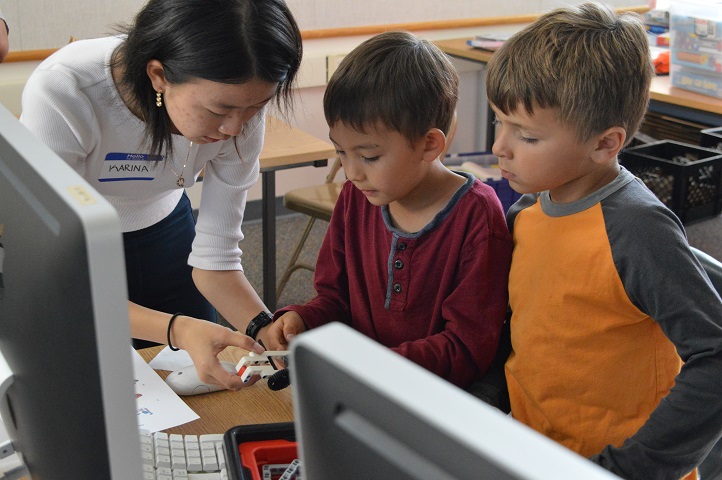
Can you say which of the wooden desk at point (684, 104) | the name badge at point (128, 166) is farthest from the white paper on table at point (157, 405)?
the wooden desk at point (684, 104)

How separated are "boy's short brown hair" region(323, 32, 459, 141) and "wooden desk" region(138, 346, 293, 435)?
1.40 feet

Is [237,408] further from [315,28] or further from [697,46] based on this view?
[315,28]

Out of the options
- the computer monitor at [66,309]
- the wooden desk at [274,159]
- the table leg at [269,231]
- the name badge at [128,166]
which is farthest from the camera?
the table leg at [269,231]

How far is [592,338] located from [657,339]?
9 cm

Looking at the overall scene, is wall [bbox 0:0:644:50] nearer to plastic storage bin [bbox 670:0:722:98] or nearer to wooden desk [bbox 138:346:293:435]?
plastic storage bin [bbox 670:0:722:98]

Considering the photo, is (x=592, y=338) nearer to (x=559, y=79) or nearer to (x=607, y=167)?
(x=607, y=167)

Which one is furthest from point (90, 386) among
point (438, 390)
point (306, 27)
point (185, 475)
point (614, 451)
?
point (306, 27)

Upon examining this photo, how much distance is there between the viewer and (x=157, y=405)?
4.02 ft

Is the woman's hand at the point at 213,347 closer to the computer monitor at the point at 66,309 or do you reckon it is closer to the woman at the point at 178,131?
the woman at the point at 178,131

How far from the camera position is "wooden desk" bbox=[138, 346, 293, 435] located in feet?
3.88

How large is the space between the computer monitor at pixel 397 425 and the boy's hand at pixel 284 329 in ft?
2.59

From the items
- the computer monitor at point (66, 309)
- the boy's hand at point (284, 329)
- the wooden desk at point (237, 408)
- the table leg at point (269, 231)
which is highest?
the computer monitor at point (66, 309)

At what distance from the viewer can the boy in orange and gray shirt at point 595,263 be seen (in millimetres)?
1043

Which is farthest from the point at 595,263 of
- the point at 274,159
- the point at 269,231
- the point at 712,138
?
the point at 712,138
